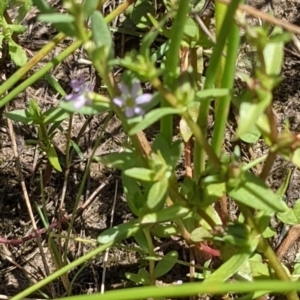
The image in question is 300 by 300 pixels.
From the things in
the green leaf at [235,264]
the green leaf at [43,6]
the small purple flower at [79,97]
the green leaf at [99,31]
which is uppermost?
the green leaf at [43,6]

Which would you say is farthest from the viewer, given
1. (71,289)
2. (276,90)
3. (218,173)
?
(276,90)

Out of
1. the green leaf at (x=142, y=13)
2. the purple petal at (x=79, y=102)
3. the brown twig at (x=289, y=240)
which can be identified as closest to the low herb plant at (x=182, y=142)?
the purple petal at (x=79, y=102)

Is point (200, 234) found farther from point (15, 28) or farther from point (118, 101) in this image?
point (15, 28)

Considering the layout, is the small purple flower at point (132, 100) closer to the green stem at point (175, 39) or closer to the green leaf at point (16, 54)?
the green stem at point (175, 39)

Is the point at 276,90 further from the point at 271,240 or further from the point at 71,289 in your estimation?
the point at 71,289

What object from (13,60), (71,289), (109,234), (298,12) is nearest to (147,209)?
(109,234)

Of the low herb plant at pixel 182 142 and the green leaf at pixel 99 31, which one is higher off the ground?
the green leaf at pixel 99 31
